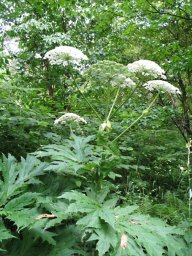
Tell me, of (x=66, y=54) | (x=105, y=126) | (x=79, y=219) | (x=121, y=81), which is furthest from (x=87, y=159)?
(x=66, y=54)

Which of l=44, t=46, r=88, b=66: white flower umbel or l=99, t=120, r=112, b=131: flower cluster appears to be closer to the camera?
l=99, t=120, r=112, b=131: flower cluster

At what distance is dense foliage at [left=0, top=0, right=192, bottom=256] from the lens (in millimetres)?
1866

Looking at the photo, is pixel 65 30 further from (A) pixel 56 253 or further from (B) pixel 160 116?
(A) pixel 56 253

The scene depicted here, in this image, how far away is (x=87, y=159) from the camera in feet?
7.65

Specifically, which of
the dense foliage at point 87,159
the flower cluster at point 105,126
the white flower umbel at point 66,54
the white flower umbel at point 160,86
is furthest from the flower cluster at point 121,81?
the flower cluster at point 105,126

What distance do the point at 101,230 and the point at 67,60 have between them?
5.09ft

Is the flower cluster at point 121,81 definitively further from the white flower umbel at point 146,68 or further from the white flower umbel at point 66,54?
the white flower umbel at point 66,54

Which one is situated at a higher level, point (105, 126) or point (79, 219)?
point (105, 126)

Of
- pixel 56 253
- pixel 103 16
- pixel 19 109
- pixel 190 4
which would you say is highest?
pixel 103 16

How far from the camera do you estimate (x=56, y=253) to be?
6.12 feet

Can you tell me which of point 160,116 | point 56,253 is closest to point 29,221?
point 56,253

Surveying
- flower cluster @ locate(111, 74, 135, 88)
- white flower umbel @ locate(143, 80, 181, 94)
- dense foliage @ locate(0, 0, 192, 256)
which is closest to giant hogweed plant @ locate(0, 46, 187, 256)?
dense foliage @ locate(0, 0, 192, 256)

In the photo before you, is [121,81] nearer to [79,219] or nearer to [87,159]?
[87,159]

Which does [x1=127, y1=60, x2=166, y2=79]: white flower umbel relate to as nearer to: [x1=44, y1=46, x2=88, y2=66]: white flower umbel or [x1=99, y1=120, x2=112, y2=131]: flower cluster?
[x1=44, y1=46, x2=88, y2=66]: white flower umbel
